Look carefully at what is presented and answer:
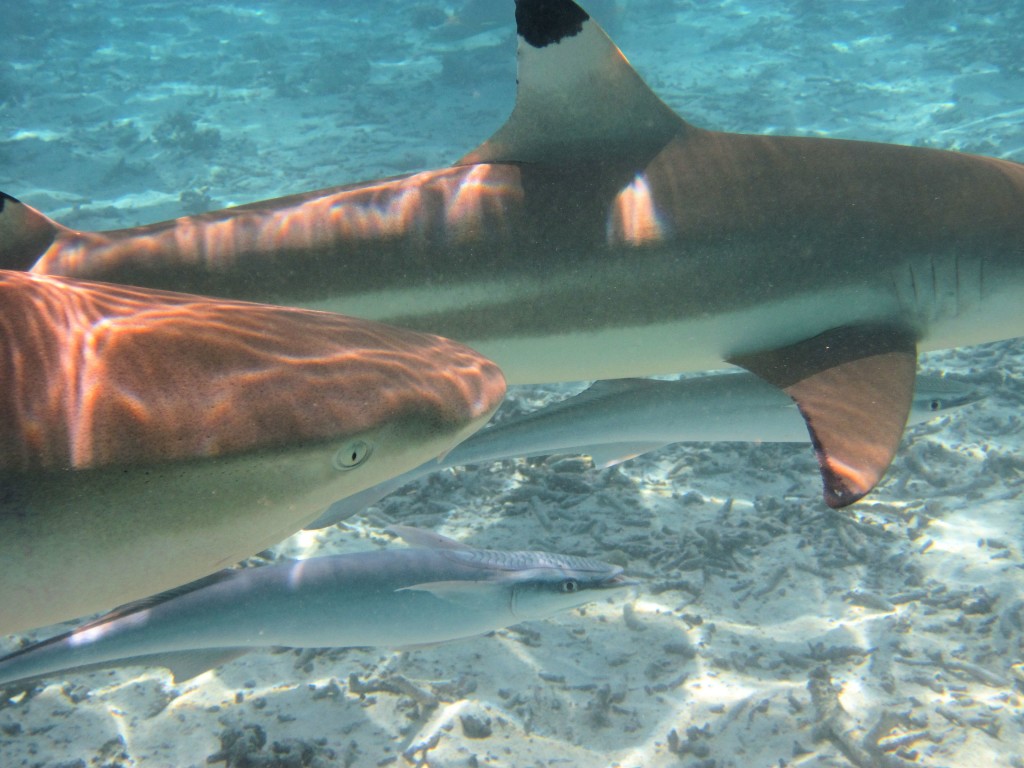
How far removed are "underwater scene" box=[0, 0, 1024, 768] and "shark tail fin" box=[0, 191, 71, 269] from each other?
1 cm

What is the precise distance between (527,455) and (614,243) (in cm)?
178

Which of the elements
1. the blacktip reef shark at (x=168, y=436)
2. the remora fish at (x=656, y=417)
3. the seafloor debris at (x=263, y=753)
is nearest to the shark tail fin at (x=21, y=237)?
the blacktip reef shark at (x=168, y=436)

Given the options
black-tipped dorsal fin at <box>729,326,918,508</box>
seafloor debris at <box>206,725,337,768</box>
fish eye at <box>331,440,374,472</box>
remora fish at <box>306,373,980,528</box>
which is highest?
fish eye at <box>331,440,374,472</box>

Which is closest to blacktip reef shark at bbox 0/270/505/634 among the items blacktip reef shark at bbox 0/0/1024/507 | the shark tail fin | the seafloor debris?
blacktip reef shark at bbox 0/0/1024/507

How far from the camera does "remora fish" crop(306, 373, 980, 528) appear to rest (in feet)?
13.4

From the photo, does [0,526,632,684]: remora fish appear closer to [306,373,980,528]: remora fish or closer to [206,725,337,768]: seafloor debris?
[206,725,337,768]: seafloor debris

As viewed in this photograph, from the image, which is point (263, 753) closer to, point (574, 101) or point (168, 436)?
point (168, 436)

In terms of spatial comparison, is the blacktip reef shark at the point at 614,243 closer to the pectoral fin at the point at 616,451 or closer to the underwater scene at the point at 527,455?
the underwater scene at the point at 527,455

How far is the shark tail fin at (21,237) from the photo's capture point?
2816 millimetres

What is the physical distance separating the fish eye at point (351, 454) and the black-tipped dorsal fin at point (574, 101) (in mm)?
2012

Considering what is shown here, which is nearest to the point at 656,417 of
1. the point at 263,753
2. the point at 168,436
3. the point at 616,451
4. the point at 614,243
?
the point at 616,451

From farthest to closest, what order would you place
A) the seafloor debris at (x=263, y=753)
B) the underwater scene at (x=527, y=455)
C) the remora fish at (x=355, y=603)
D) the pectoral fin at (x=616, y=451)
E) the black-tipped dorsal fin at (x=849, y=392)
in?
the pectoral fin at (x=616, y=451), the seafloor debris at (x=263, y=753), the remora fish at (x=355, y=603), the black-tipped dorsal fin at (x=849, y=392), the underwater scene at (x=527, y=455)

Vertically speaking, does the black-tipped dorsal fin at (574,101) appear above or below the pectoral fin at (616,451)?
above

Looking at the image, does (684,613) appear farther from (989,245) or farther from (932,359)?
(932,359)
